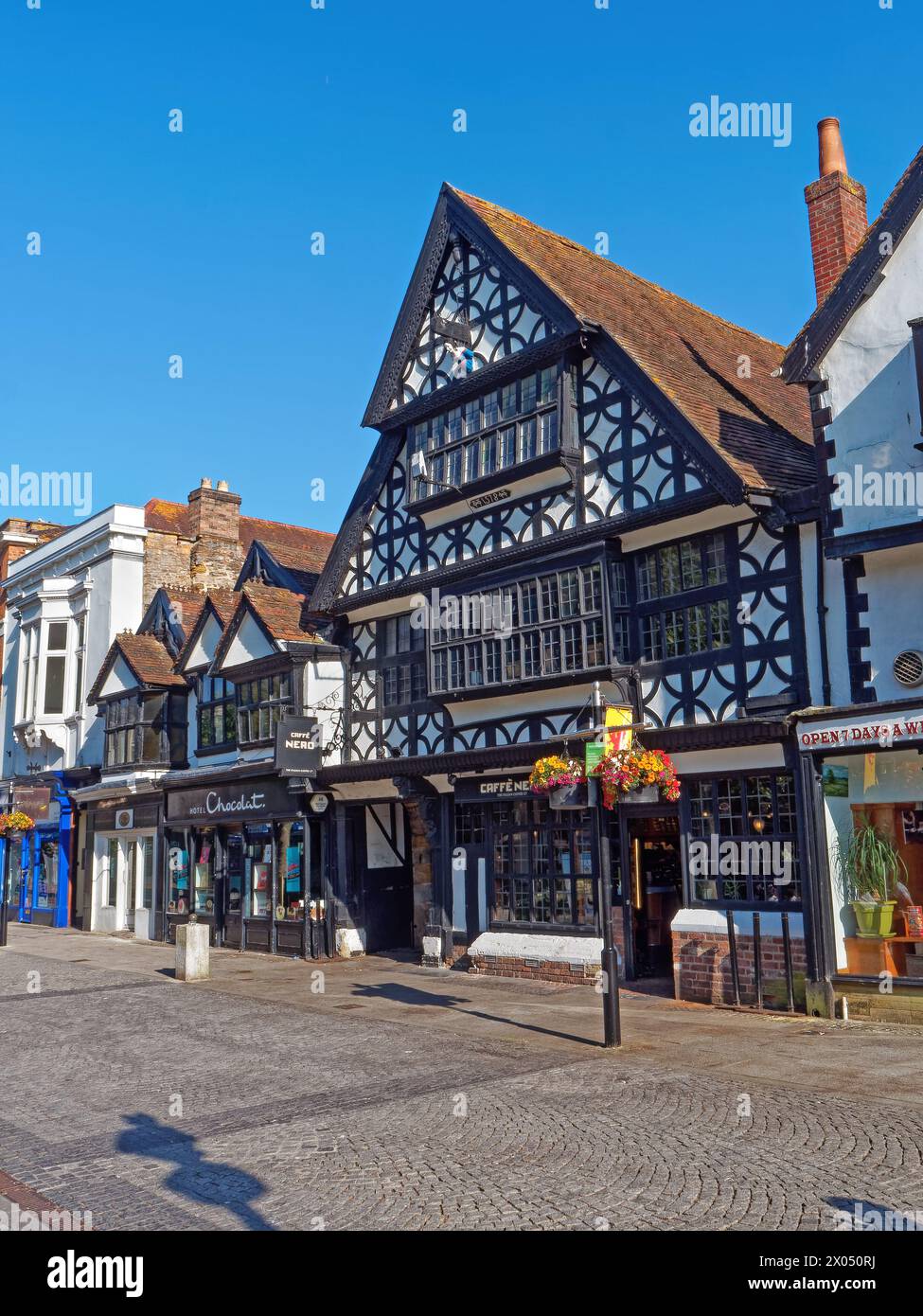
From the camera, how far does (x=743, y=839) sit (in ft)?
46.6

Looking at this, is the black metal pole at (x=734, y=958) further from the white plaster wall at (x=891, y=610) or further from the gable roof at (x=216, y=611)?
the gable roof at (x=216, y=611)

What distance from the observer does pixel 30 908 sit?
33.2 meters

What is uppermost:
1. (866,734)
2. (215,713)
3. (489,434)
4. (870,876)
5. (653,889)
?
(489,434)

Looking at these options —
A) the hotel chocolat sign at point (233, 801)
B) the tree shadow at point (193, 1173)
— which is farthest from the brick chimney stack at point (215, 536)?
the tree shadow at point (193, 1173)

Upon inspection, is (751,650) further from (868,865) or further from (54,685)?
(54,685)

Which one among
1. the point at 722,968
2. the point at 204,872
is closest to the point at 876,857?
the point at 722,968

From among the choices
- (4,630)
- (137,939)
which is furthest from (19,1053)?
(4,630)

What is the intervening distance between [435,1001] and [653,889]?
3960mm

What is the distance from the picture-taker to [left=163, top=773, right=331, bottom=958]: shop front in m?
21.5

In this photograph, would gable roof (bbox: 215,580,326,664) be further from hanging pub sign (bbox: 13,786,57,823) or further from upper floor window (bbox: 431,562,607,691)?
hanging pub sign (bbox: 13,786,57,823)

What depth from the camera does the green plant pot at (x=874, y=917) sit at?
12812 mm

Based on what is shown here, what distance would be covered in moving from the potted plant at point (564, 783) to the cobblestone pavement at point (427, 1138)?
2.69 meters

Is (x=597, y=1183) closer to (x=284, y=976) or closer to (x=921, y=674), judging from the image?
(x=921, y=674)
